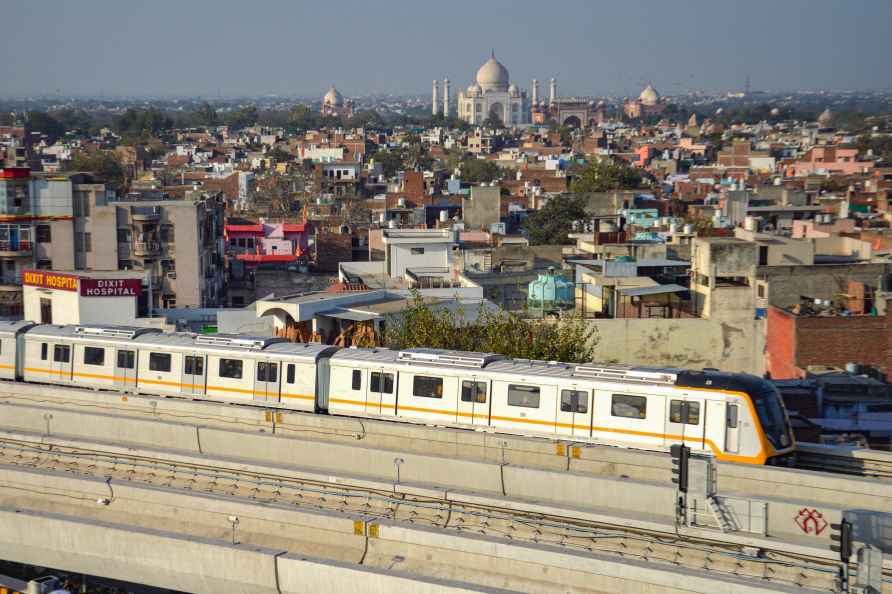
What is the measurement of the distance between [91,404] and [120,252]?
1351cm

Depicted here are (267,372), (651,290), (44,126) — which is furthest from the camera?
(44,126)

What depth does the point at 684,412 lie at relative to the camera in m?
16.5

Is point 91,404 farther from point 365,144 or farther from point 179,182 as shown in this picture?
point 365,144

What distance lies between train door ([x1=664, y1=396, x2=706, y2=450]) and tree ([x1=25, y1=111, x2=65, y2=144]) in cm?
14553

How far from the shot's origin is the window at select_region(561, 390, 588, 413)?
17.3 metres

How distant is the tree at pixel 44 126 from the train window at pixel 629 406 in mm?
144819

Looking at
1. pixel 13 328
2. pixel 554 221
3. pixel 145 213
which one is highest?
pixel 145 213

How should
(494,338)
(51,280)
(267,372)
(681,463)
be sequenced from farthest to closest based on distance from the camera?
(51,280), (494,338), (267,372), (681,463)

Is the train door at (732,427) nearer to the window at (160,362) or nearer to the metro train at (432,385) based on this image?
the metro train at (432,385)

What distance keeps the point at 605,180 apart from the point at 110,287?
55.5 meters

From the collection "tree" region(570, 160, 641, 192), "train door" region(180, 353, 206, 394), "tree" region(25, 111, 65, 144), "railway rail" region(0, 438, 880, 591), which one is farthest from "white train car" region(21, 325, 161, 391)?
"tree" region(25, 111, 65, 144)

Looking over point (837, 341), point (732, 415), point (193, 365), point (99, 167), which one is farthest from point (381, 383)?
point (99, 167)

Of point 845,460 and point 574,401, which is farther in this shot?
point 574,401

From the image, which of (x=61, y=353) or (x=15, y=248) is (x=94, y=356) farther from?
(x=15, y=248)
